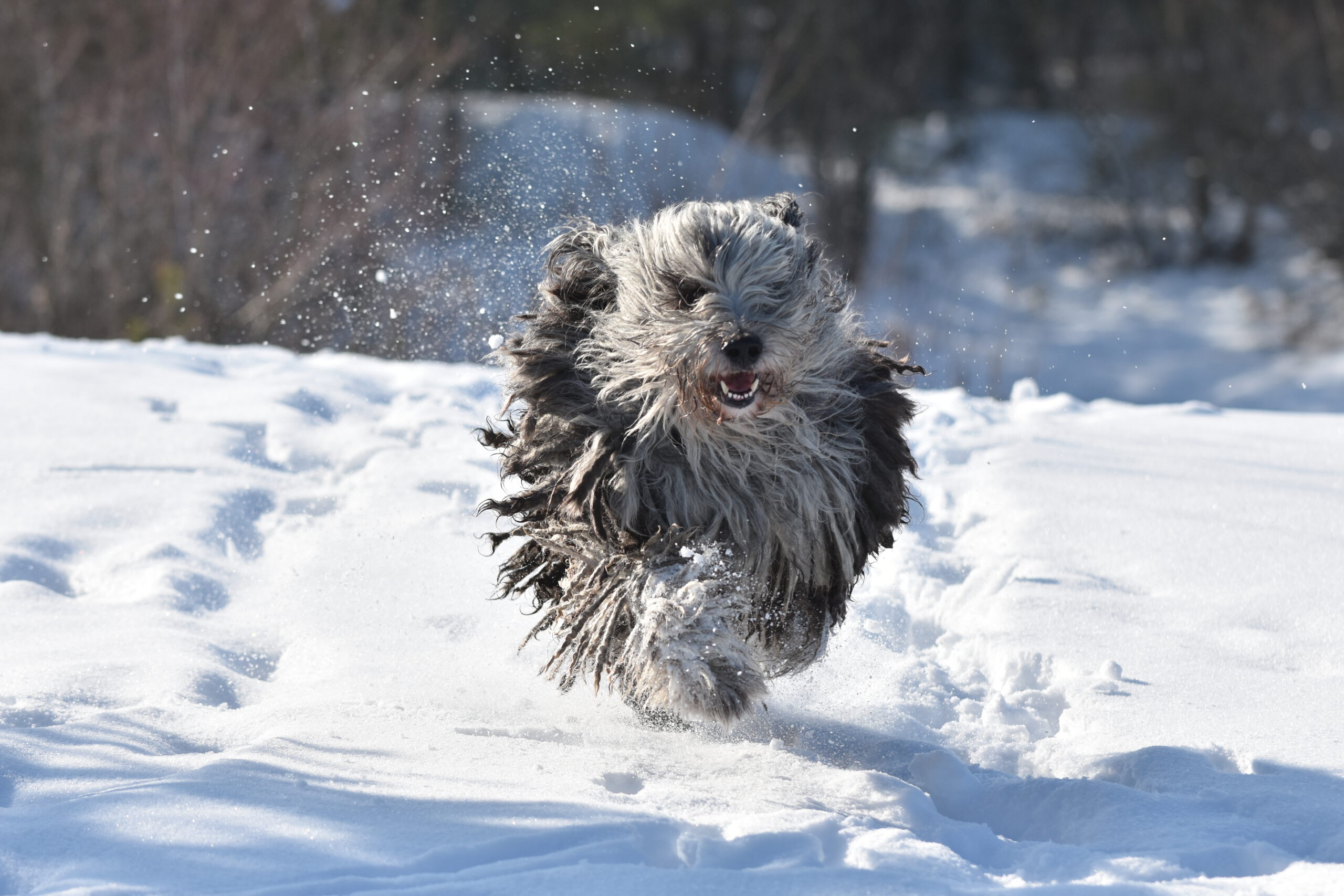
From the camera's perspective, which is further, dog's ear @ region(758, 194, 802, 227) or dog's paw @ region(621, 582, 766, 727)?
dog's ear @ region(758, 194, 802, 227)

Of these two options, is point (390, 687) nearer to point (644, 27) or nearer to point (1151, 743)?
point (1151, 743)

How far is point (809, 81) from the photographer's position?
18719mm

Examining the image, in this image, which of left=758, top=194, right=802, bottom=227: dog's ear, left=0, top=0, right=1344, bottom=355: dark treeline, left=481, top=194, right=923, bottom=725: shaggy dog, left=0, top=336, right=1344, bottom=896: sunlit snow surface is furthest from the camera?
left=0, top=0, right=1344, bottom=355: dark treeline

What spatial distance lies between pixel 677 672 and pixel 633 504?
0.45 m

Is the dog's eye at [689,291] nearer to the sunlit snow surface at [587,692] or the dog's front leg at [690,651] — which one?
the dog's front leg at [690,651]

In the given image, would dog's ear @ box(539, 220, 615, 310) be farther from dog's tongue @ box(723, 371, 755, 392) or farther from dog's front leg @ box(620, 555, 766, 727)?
dog's front leg @ box(620, 555, 766, 727)

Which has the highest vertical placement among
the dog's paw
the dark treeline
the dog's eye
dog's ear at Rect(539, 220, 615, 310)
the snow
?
the snow

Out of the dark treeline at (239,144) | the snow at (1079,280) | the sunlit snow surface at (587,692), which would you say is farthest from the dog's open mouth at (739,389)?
the snow at (1079,280)

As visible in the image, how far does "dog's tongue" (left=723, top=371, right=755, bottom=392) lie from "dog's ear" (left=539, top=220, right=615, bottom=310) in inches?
17.5

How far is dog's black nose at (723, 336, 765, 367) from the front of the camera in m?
3.41

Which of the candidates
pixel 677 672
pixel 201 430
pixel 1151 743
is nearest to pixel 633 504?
pixel 677 672

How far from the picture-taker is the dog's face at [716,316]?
3.44 meters

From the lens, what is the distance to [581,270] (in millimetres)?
3762

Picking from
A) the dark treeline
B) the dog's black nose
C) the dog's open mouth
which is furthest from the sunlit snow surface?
the dark treeline
